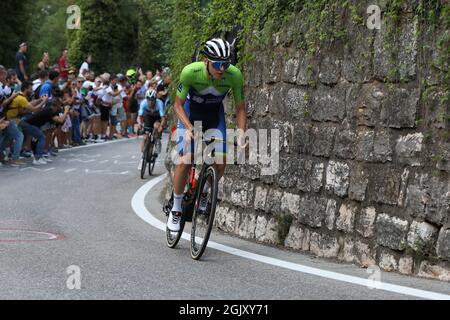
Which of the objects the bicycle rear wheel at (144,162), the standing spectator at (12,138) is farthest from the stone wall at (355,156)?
the standing spectator at (12,138)

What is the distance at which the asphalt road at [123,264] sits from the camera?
7133 mm

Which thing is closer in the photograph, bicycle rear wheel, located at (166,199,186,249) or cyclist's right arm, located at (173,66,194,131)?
cyclist's right arm, located at (173,66,194,131)

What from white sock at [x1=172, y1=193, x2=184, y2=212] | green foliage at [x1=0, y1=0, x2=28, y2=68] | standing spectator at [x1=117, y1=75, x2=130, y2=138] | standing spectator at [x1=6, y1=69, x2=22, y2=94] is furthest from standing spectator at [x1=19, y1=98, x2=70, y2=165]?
green foliage at [x1=0, y1=0, x2=28, y2=68]

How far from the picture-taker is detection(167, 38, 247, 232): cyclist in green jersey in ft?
29.9

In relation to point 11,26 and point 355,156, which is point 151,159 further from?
point 11,26

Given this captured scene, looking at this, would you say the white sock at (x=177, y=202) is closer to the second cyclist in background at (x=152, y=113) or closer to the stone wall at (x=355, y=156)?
the stone wall at (x=355, y=156)

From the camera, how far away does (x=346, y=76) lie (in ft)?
30.1

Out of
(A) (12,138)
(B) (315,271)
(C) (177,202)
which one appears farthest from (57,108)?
(B) (315,271)

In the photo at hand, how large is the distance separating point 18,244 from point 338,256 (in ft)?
10.4

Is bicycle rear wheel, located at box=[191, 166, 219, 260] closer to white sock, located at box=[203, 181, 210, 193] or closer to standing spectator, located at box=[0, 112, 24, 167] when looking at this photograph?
white sock, located at box=[203, 181, 210, 193]

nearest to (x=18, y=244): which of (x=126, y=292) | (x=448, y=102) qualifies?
(x=126, y=292)

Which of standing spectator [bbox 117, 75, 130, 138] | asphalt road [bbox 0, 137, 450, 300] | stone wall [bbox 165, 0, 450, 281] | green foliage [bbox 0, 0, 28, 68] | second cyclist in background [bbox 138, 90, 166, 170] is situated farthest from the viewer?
green foliage [bbox 0, 0, 28, 68]

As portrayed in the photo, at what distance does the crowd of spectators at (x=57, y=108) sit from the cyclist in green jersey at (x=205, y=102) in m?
9.75

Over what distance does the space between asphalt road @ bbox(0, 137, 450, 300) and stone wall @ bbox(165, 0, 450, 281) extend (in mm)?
249
